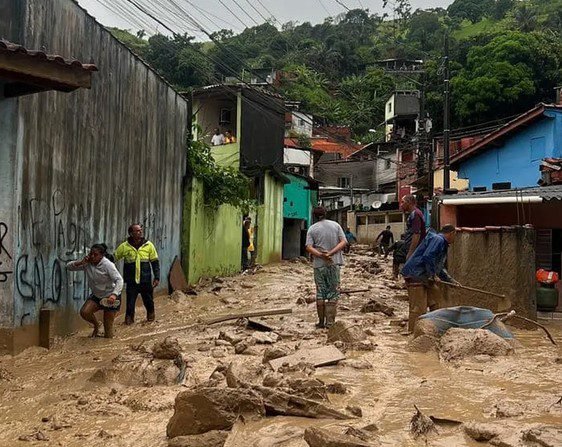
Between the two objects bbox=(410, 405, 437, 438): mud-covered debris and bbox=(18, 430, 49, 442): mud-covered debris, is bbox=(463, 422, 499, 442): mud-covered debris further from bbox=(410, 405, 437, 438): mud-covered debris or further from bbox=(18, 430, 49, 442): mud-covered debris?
→ bbox=(18, 430, 49, 442): mud-covered debris

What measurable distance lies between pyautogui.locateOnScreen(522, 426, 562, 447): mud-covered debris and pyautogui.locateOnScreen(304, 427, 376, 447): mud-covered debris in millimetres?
949

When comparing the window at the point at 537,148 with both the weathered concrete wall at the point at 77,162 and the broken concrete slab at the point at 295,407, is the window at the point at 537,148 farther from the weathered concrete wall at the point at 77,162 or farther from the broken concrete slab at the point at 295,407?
the broken concrete slab at the point at 295,407

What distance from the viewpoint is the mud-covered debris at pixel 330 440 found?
141 inches

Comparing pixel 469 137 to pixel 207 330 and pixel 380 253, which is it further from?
pixel 207 330

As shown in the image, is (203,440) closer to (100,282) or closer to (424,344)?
(424,344)

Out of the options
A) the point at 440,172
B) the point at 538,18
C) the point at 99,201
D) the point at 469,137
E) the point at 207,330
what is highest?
the point at 538,18

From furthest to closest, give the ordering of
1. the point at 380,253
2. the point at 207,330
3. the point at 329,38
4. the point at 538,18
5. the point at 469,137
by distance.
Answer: the point at 329,38
the point at 538,18
the point at 469,137
the point at 380,253
the point at 207,330

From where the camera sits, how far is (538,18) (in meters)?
70.0

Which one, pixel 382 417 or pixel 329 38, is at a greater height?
pixel 329 38

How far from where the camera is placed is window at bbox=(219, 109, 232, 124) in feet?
98.4

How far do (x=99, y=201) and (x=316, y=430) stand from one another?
23.6 ft

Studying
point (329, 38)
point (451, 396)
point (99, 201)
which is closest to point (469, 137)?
point (99, 201)

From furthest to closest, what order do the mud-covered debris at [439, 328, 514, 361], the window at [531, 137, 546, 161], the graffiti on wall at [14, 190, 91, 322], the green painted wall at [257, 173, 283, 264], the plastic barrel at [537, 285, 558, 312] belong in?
the green painted wall at [257, 173, 283, 264], the window at [531, 137, 546, 161], the plastic barrel at [537, 285, 558, 312], the graffiti on wall at [14, 190, 91, 322], the mud-covered debris at [439, 328, 514, 361]

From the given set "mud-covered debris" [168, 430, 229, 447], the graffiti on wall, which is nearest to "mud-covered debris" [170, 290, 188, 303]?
the graffiti on wall
